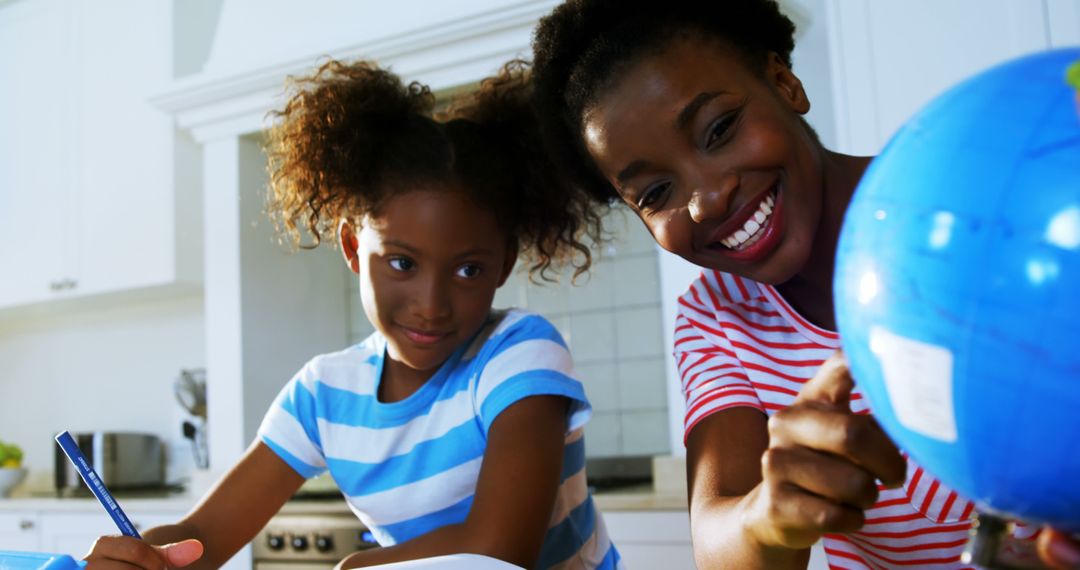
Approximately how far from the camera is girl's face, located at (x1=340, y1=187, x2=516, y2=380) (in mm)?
1211

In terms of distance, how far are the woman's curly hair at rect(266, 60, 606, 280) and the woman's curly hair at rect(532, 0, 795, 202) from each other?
0.22 meters

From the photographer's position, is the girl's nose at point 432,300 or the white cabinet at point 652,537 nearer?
the girl's nose at point 432,300

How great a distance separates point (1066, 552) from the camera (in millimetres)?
447

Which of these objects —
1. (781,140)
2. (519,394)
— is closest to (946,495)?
(781,140)

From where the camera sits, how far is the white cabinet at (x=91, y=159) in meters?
3.20

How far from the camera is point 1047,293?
41 centimetres

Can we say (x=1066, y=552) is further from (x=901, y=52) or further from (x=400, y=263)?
(x=901, y=52)

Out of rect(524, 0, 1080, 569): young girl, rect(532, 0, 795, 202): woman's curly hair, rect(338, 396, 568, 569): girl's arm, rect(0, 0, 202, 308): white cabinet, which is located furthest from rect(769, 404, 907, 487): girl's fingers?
rect(0, 0, 202, 308): white cabinet

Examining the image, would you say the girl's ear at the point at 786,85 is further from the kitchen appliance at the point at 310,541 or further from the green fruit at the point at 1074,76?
the kitchen appliance at the point at 310,541

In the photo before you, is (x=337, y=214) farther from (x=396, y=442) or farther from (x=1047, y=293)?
(x=1047, y=293)

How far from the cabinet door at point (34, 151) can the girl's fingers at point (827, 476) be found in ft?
10.8

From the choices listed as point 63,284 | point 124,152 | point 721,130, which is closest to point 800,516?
point 721,130

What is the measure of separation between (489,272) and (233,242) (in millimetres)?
1963

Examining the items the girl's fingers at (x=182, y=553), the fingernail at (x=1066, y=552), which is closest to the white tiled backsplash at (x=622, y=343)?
the girl's fingers at (x=182, y=553)
